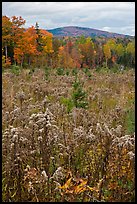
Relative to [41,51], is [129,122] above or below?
below

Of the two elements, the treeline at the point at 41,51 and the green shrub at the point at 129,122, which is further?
the treeline at the point at 41,51

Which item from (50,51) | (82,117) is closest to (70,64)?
(50,51)

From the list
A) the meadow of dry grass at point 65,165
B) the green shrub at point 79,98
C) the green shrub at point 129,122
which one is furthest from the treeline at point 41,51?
the meadow of dry grass at point 65,165

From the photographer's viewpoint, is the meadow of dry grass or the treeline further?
the treeline

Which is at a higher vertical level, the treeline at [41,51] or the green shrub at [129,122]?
the treeline at [41,51]

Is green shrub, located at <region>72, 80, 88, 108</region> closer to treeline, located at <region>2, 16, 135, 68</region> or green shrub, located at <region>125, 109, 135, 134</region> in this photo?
green shrub, located at <region>125, 109, 135, 134</region>

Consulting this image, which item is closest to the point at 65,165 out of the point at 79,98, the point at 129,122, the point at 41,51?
the point at 129,122

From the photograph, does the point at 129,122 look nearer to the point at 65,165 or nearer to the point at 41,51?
the point at 65,165

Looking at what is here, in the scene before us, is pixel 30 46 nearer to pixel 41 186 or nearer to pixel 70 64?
pixel 70 64

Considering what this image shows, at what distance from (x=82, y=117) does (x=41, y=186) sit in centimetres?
300

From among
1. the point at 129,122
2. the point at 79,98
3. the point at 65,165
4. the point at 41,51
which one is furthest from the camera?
the point at 41,51

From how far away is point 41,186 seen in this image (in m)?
3.52

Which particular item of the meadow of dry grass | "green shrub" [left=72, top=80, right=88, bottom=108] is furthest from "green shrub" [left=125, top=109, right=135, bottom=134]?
the meadow of dry grass

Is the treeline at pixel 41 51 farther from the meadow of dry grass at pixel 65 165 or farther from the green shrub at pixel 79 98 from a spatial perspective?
the meadow of dry grass at pixel 65 165
